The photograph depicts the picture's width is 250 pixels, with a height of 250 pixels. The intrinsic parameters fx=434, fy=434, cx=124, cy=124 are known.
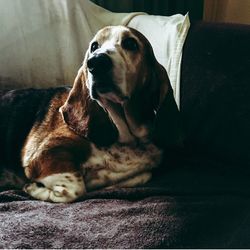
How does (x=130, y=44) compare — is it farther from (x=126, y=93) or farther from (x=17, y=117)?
(x=17, y=117)

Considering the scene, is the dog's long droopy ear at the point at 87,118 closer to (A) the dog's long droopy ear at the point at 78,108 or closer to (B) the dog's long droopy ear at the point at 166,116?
(A) the dog's long droopy ear at the point at 78,108

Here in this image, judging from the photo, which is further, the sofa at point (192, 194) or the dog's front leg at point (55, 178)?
the dog's front leg at point (55, 178)

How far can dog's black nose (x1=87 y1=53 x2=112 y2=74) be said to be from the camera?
1.62 m

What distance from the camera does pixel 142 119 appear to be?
1.95 m

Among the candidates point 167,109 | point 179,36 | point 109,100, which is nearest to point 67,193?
point 109,100

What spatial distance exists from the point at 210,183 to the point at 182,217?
31cm

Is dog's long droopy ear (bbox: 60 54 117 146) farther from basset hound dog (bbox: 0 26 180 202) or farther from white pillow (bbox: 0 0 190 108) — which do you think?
white pillow (bbox: 0 0 190 108)

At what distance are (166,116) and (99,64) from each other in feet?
1.39

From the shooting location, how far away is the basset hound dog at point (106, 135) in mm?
1827

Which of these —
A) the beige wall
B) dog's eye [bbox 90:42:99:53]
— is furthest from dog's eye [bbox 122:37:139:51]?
the beige wall

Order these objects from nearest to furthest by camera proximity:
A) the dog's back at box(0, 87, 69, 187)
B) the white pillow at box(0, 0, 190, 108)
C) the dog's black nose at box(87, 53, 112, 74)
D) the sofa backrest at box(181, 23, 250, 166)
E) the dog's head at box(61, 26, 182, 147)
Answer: the dog's black nose at box(87, 53, 112, 74)
the dog's head at box(61, 26, 182, 147)
the sofa backrest at box(181, 23, 250, 166)
the dog's back at box(0, 87, 69, 187)
the white pillow at box(0, 0, 190, 108)

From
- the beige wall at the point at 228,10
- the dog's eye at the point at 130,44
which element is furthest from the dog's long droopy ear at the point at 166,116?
the beige wall at the point at 228,10

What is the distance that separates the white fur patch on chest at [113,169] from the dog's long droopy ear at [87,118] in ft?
0.16

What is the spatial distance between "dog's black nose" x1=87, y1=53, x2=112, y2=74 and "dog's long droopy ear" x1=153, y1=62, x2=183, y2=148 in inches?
13.2
